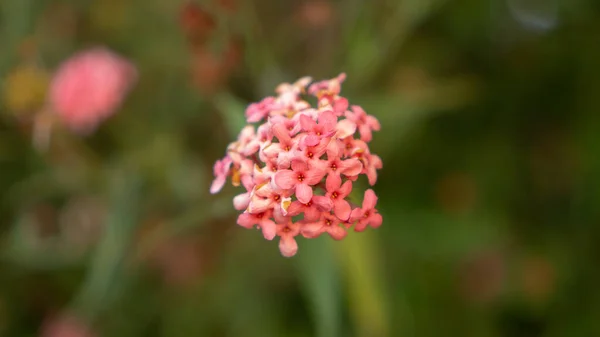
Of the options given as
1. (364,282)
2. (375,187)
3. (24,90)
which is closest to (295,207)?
(364,282)

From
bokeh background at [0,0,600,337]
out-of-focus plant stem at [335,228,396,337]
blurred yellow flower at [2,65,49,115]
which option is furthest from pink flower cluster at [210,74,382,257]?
blurred yellow flower at [2,65,49,115]

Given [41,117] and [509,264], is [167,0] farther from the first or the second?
[509,264]

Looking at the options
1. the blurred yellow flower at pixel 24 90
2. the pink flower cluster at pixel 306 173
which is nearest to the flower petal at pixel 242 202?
the pink flower cluster at pixel 306 173

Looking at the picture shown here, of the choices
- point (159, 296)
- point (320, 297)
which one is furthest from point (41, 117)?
point (320, 297)

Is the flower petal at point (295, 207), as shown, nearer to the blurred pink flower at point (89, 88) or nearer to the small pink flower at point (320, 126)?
the small pink flower at point (320, 126)

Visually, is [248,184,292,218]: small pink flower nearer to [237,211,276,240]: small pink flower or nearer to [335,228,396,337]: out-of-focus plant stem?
[237,211,276,240]: small pink flower

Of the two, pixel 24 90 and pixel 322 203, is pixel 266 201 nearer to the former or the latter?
pixel 322 203
